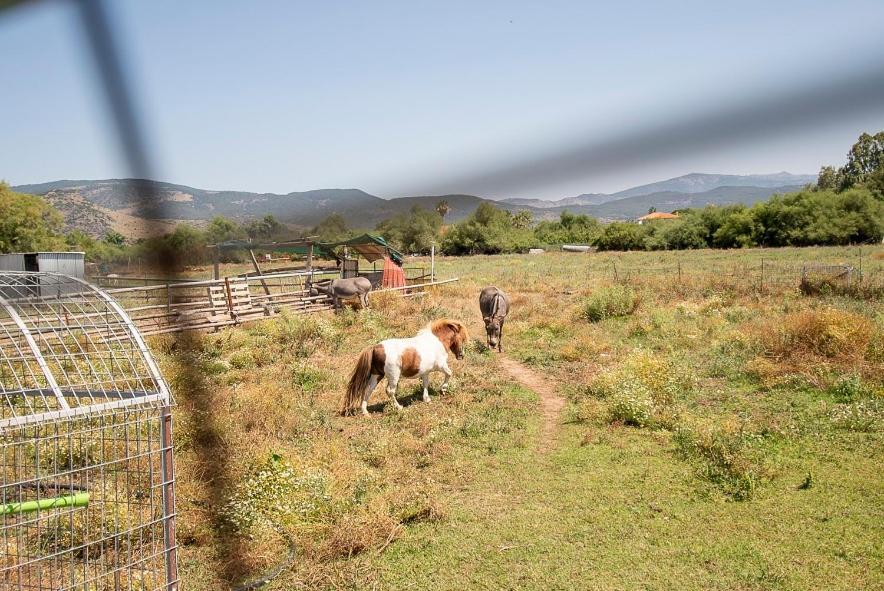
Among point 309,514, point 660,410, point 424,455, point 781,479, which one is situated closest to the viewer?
point 309,514

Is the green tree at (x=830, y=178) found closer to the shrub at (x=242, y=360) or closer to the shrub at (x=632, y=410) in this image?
the shrub at (x=632, y=410)

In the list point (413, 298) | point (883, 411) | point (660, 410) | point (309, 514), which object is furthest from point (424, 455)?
point (413, 298)

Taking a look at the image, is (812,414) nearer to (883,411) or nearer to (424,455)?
(883,411)

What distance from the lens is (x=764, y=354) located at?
10906 millimetres

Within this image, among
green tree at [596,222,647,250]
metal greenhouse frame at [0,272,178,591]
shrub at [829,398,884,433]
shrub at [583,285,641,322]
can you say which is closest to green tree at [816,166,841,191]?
metal greenhouse frame at [0,272,178,591]

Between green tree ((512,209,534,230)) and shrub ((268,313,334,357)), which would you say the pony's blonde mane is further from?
green tree ((512,209,534,230))

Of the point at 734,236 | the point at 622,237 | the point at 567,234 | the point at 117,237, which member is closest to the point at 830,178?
→ the point at 117,237

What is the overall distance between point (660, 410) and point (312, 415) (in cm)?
481

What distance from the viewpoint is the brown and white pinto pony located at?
9.01 m

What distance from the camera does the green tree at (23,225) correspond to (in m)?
35.8

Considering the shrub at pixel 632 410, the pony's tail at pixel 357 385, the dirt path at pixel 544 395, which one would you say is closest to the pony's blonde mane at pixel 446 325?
the dirt path at pixel 544 395

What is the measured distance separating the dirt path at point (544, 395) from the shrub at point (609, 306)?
4.40m

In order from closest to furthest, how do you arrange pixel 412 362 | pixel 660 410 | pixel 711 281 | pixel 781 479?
1. pixel 781 479
2. pixel 660 410
3. pixel 412 362
4. pixel 711 281

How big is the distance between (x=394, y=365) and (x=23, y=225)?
122ft
